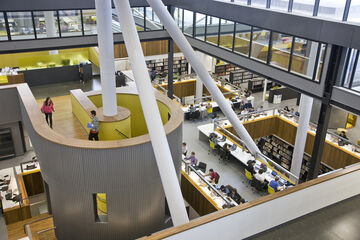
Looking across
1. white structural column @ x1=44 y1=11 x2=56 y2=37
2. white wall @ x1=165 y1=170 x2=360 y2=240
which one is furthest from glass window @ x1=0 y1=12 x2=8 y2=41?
white wall @ x1=165 y1=170 x2=360 y2=240

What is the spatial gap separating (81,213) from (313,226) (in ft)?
20.8

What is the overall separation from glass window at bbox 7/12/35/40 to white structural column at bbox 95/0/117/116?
6.56 m

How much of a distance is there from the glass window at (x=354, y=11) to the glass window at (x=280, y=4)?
2.48 m

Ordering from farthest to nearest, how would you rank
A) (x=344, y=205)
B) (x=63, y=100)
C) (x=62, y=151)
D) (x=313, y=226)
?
(x=63, y=100) → (x=62, y=151) → (x=344, y=205) → (x=313, y=226)

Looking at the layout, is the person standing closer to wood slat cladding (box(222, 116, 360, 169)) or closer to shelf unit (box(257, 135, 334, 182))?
wood slat cladding (box(222, 116, 360, 169))

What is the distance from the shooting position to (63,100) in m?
13.9

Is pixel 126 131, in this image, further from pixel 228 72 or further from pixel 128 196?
pixel 228 72

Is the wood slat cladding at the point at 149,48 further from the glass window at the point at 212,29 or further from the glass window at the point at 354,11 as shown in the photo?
the glass window at the point at 354,11

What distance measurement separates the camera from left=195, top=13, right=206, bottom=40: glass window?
53.3 ft

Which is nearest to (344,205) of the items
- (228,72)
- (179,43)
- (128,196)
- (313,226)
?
(313,226)

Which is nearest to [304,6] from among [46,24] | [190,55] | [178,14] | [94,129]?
[190,55]

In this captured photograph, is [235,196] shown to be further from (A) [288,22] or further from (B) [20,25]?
(B) [20,25]

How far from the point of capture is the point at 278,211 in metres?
5.97

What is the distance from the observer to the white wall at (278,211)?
5.32 m
